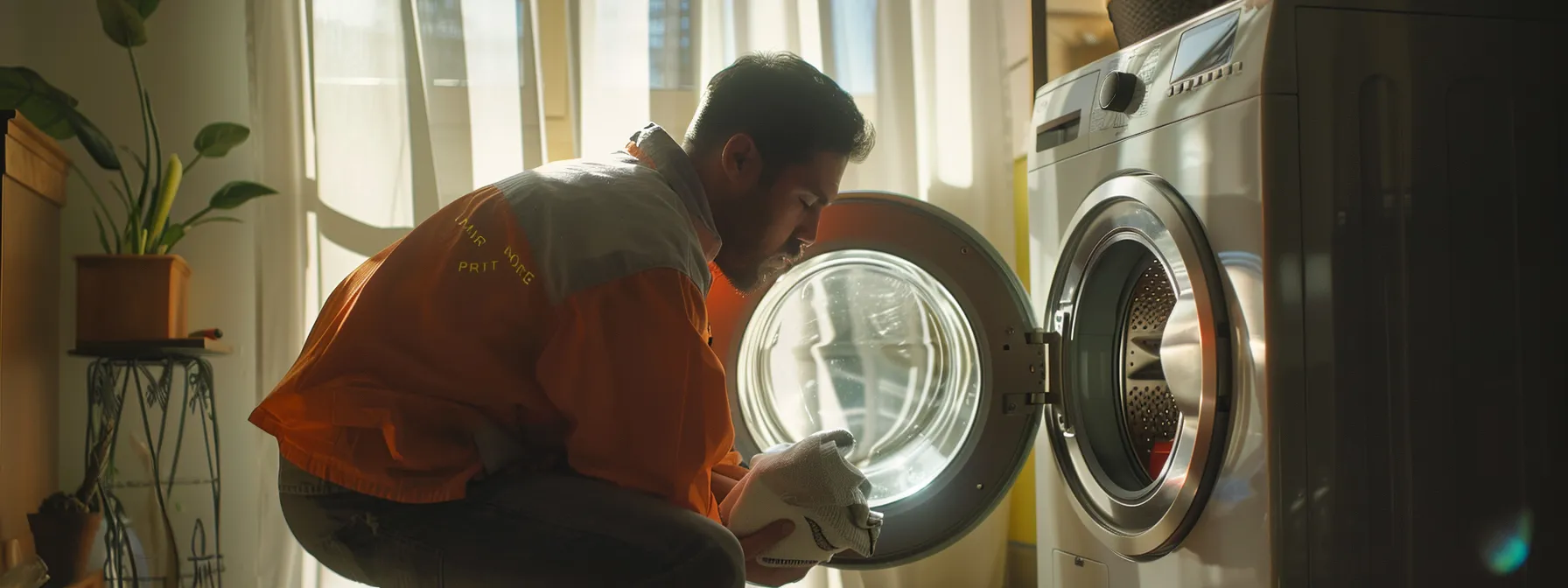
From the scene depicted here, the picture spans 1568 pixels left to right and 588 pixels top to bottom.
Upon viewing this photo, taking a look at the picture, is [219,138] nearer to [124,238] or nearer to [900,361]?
A: [124,238]

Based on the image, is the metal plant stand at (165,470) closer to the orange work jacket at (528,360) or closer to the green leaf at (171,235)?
the green leaf at (171,235)

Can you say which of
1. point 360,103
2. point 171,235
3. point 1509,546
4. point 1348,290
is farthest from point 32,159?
point 1509,546

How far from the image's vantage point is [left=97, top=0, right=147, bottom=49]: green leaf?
1976mm

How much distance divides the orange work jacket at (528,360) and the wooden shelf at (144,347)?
958 mm

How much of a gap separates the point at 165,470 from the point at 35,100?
765 mm

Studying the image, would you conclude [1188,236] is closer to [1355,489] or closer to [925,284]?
[1355,489]

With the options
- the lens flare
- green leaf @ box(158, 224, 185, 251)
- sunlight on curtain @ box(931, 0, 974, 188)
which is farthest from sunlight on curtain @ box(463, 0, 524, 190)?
the lens flare

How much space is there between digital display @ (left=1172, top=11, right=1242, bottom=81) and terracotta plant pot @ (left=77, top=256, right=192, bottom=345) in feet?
5.54

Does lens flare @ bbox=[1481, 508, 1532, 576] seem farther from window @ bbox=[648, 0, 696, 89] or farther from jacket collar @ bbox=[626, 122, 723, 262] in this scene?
window @ bbox=[648, 0, 696, 89]

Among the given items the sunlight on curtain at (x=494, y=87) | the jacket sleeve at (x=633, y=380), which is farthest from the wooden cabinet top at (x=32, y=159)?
the jacket sleeve at (x=633, y=380)

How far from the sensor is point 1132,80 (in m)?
1.41

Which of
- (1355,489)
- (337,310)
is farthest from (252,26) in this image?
(1355,489)

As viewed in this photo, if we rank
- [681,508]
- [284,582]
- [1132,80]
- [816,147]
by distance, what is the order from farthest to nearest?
[284,582] → [1132,80] → [816,147] → [681,508]

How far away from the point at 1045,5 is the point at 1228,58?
126cm
